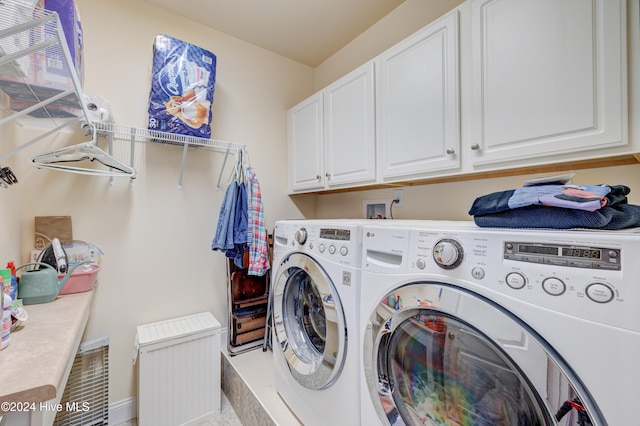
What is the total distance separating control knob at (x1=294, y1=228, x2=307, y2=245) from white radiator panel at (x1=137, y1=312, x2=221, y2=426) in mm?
923

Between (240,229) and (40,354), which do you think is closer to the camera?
(40,354)

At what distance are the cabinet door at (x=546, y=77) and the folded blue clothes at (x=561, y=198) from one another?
0.35m

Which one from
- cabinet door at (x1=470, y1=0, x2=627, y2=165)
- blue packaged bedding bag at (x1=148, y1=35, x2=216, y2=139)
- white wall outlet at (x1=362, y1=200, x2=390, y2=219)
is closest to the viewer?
cabinet door at (x1=470, y1=0, x2=627, y2=165)

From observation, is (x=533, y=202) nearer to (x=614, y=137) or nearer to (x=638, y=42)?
(x=614, y=137)

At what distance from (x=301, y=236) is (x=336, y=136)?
35.1 inches

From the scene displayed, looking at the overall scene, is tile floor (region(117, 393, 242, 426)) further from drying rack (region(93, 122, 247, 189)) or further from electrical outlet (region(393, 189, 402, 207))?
electrical outlet (region(393, 189, 402, 207))

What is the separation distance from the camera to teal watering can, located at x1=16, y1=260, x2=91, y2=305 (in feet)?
3.80

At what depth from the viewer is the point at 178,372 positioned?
5.33ft

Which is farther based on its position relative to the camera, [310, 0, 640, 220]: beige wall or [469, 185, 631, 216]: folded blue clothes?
[310, 0, 640, 220]: beige wall

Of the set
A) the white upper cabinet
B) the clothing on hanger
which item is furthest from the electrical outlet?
the clothing on hanger

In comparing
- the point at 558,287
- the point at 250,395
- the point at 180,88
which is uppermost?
the point at 180,88

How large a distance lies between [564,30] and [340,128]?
1173mm

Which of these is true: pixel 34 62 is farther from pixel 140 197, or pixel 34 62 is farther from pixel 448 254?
pixel 448 254

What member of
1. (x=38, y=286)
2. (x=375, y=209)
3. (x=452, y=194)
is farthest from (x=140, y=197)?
(x=452, y=194)
